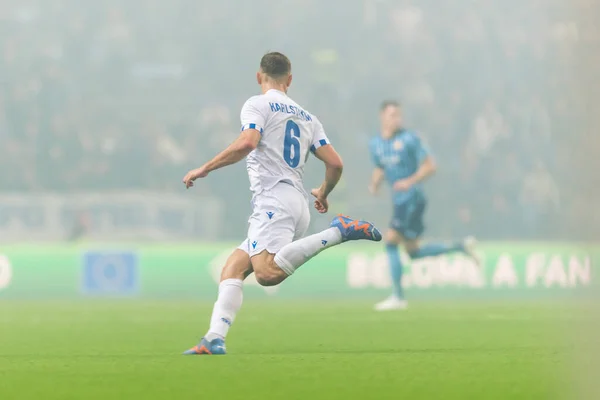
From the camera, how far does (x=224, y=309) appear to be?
5973 mm

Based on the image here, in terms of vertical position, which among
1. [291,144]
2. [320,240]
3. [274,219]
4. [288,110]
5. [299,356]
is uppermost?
[288,110]

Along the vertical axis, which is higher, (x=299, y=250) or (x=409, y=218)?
(x=409, y=218)

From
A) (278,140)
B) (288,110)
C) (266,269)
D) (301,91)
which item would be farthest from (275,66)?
(301,91)

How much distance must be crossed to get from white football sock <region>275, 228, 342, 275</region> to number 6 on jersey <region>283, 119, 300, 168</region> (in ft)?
1.45

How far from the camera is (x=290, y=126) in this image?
6223 mm

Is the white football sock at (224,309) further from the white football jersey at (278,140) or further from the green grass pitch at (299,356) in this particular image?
the white football jersey at (278,140)

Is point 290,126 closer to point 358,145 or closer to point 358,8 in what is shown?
point 358,145

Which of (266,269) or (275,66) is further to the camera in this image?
(275,66)

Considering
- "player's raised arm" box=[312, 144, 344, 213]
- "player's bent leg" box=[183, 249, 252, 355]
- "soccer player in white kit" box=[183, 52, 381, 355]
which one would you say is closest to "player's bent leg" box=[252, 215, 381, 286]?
"soccer player in white kit" box=[183, 52, 381, 355]

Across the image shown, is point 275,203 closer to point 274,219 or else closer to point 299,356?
point 274,219

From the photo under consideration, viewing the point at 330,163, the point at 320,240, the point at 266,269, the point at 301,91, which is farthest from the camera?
the point at 301,91

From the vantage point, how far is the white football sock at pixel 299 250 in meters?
6.08

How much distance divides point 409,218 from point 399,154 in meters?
0.68

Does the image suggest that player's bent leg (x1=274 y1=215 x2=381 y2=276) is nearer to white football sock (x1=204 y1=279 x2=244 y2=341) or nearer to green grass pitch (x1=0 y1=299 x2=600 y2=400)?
white football sock (x1=204 y1=279 x2=244 y2=341)
